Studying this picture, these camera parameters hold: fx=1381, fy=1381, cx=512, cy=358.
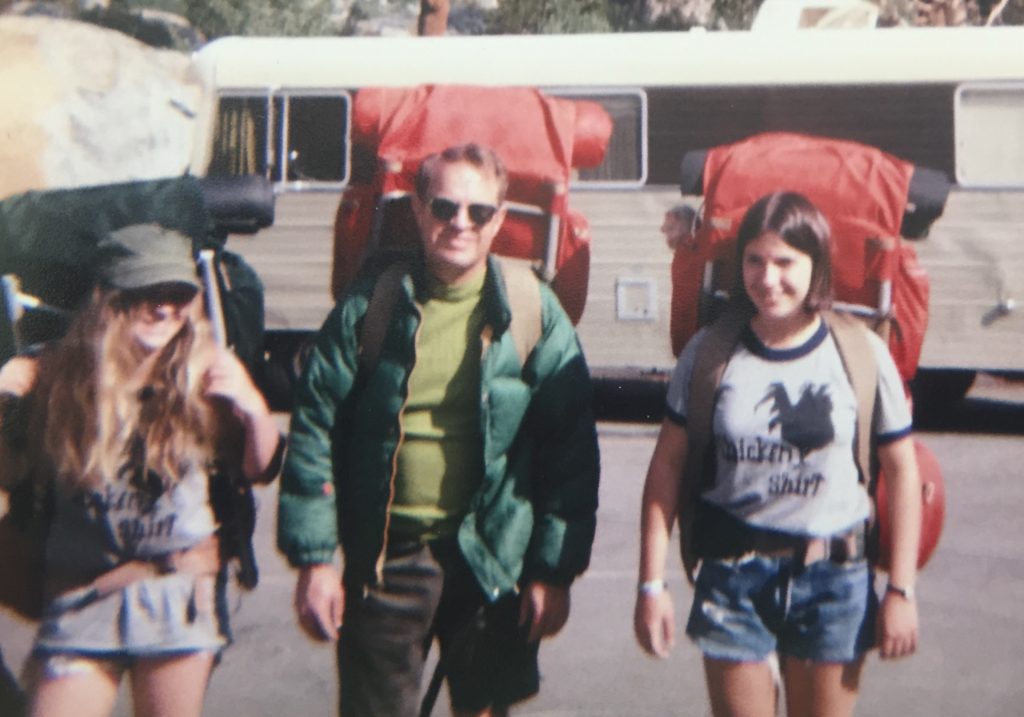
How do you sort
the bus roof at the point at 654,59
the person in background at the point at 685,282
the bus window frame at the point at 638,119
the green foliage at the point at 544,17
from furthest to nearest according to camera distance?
1. the bus window frame at the point at 638,119
2. the bus roof at the point at 654,59
3. the green foliage at the point at 544,17
4. the person in background at the point at 685,282

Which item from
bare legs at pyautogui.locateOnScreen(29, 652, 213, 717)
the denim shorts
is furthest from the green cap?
the denim shorts

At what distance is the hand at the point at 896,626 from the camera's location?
2.74 metres

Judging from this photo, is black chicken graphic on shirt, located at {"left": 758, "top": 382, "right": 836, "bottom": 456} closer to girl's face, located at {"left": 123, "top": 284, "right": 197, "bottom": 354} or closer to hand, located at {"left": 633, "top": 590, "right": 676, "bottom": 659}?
hand, located at {"left": 633, "top": 590, "right": 676, "bottom": 659}

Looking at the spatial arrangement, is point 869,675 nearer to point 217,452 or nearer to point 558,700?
point 558,700

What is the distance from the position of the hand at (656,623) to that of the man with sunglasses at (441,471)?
0.53 ft

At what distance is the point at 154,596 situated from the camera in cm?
276

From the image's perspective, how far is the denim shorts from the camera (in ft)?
9.00

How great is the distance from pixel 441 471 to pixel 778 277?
790 millimetres

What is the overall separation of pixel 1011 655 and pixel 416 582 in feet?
9.50

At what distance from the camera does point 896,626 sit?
274 cm

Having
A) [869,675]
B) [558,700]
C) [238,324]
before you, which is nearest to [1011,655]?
[869,675]

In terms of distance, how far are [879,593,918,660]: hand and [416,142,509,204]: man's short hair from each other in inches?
45.0

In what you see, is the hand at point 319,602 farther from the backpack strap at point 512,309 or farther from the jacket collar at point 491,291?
the jacket collar at point 491,291

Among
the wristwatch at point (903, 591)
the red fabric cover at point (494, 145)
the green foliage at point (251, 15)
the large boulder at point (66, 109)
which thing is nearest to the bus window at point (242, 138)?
the green foliage at point (251, 15)
